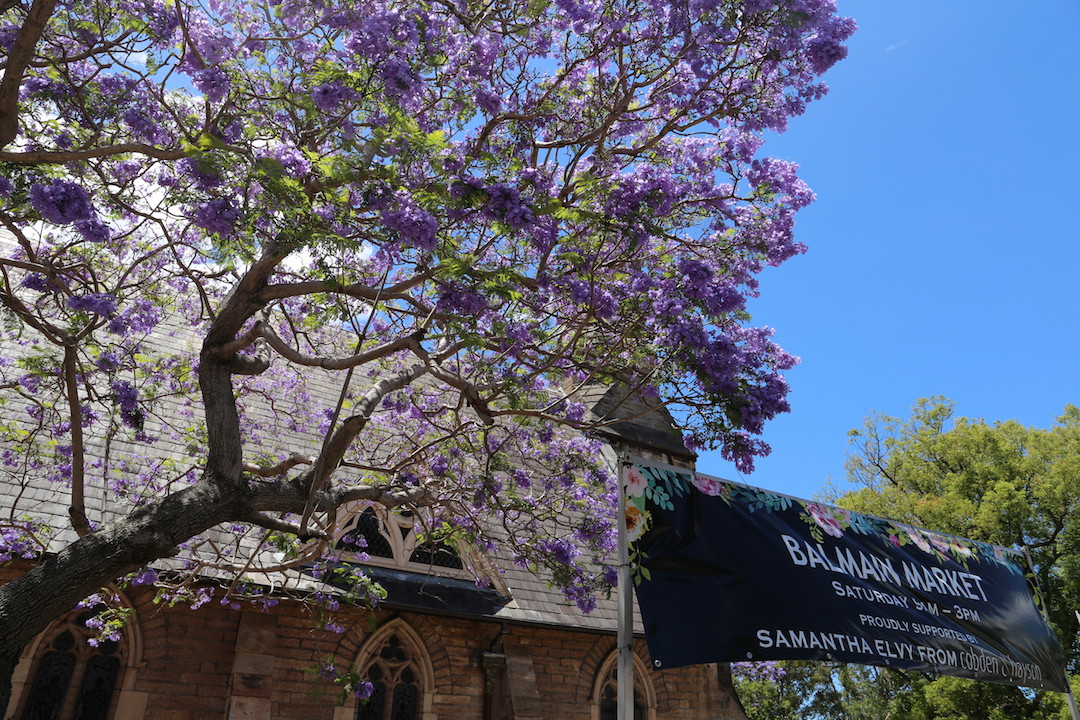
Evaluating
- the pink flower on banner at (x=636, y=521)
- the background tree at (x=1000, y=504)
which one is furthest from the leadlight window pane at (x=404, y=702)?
the background tree at (x=1000, y=504)

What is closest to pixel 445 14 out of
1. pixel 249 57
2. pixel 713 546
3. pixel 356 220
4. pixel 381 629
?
pixel 249 57

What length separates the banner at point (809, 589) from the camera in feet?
18.6

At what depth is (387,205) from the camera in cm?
570

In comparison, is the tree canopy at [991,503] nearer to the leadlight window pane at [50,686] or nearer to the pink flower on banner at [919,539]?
the pink flower on banner at [919,539]

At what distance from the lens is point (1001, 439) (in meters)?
22.8

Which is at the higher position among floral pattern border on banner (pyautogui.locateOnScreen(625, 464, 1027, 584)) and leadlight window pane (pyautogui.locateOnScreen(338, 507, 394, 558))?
leadlight window pane (pyautogui.locateOnScreen(338, 507, 394, 558))

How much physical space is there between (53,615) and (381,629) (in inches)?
244

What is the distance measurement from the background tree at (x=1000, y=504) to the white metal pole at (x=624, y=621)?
1704 cm

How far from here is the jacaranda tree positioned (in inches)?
226

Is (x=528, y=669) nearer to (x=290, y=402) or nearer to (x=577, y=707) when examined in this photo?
(x=577, y=707)

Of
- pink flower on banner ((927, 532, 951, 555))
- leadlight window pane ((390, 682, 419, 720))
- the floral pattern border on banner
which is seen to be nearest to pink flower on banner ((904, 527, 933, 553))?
the floral pattern border on banner

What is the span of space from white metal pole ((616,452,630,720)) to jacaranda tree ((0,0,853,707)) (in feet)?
3.86

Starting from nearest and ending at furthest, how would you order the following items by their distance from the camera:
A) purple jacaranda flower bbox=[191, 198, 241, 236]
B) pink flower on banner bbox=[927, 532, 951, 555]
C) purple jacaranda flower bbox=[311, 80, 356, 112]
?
purple jacaranda flower bbox=[191, 198, 241, 236]
purple jacaranda flower bbox=[311, 80, 356, 112]
pink flower on banner bbox=[927, 532, 951, 555]

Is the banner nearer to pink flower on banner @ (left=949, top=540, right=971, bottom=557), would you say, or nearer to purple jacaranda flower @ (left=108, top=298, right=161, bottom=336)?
pink flower on banner @ (left=949, top=540, right=971, bottom=557)
